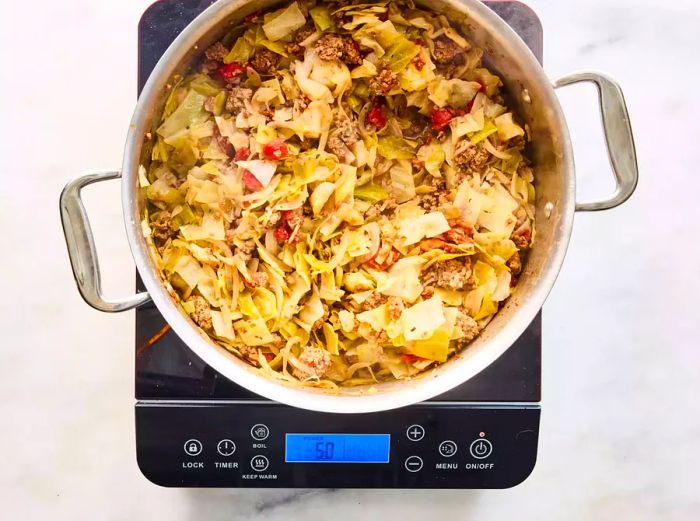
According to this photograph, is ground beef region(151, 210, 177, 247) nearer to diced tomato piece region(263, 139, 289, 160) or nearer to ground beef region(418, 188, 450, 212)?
diced tomato piece region(263, 139, 289, 160)

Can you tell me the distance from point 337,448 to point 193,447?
314 mm

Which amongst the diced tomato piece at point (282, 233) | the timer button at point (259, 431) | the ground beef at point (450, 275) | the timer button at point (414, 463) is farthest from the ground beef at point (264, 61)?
the timer button at point (414, 463)

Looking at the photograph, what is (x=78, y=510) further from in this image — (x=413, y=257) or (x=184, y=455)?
(x=413, y=257)

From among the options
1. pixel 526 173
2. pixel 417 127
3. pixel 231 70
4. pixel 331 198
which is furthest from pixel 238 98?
pixel 526 173

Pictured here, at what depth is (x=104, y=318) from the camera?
1.78 metres

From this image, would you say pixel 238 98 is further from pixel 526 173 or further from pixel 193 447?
pixel 193 447

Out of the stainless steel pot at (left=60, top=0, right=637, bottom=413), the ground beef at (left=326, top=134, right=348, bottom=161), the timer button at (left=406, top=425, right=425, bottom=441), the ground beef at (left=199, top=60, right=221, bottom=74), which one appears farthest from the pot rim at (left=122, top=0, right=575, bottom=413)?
the ground beef at (left=326, top=134, right=348, bottom=161)

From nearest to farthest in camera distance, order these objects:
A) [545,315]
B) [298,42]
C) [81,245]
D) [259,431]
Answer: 1. [81,245]
2. [298,42]
3. [259,431]
4. [545,315]

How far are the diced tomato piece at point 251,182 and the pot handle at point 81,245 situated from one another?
0.81 ft

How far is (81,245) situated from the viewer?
4.55 ft

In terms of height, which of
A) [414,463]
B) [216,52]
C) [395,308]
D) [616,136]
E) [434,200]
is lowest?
[414,463]

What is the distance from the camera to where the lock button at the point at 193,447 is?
1598 millimetres

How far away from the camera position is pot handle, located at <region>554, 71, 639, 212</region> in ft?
4.52

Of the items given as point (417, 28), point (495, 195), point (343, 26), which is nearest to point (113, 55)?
point (343, 26)
